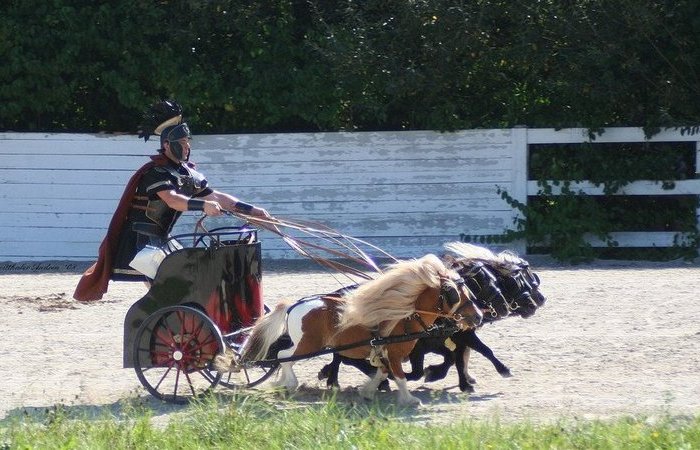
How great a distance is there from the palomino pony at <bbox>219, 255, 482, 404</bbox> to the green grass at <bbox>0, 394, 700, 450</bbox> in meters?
0.79

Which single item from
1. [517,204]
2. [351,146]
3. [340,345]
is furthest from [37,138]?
[340,345]

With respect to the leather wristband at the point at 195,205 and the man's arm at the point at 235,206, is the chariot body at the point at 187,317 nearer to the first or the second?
the man's arm at the point at 235,206

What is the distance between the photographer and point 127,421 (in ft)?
19.3

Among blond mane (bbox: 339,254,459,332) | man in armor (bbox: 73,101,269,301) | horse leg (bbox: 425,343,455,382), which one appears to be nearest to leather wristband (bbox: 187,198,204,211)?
man in armor (bbox: 73,101,269,301)

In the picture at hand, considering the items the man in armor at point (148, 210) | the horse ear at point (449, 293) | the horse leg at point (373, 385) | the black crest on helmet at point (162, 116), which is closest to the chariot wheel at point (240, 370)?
the horse leg at point (373, 385)

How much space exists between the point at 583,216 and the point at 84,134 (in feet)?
21.0

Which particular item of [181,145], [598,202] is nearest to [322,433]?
[181,145]

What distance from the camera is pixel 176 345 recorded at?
22.7 ft

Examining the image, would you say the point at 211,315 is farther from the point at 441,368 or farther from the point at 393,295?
the point at 441,368

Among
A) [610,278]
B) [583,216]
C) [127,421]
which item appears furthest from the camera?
[583,216]

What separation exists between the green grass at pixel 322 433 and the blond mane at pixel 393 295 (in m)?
0.80

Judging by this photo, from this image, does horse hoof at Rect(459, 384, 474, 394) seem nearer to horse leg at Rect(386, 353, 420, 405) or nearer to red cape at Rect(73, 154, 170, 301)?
horse leg at Rect(386, 353, 420, 405)

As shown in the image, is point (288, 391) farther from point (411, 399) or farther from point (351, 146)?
point (351, 146)

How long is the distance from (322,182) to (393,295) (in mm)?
7162
